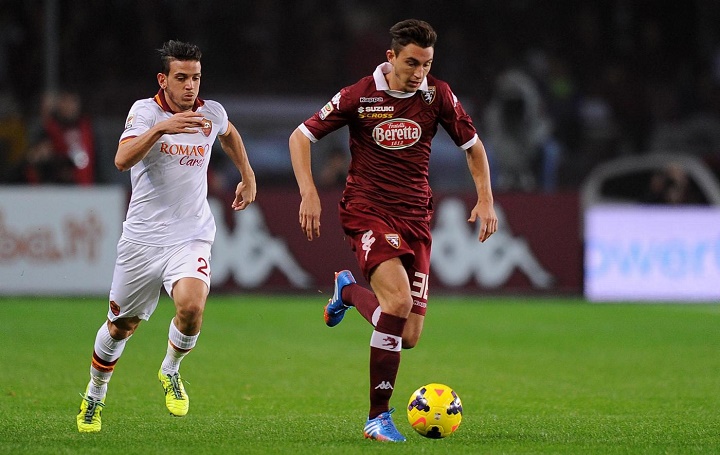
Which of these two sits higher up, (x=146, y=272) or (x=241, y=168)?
(x=241, y=168)

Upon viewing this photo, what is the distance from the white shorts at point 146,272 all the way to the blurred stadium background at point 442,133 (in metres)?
8.61

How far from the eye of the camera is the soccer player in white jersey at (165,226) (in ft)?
22.8

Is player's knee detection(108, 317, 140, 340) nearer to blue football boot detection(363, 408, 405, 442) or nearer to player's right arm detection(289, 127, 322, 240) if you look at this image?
player's right arm detection(289, 127, 322, 240)

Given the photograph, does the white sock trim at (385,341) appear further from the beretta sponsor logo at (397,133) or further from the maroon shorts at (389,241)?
the beretta sponsor logo at (397,133)

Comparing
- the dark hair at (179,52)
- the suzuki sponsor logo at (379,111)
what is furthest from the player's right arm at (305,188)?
the dark hair at (179,52)

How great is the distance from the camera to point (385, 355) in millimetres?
6605

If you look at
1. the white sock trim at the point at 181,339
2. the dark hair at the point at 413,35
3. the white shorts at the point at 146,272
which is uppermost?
the dark hair at the point at 413,35

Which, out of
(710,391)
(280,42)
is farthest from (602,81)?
(710,391)

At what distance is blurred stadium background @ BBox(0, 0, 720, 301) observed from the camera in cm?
1585

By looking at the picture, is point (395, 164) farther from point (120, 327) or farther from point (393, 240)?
point (120, 327)

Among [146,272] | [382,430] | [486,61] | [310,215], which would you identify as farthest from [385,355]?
[486,61]

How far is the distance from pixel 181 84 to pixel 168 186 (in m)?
0.58

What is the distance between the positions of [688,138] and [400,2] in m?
5.94

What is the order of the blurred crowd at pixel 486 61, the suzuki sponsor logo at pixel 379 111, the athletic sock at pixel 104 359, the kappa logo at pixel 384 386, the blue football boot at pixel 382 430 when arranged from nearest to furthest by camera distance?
the blue football boot at pixel 382 430 → the kappa logo at pixel 384 386 → the suzuki sponsor logo at pixel 379 111 → the athletic sock at pixel 104 359 → the blurred crowd at pixel 486 61
